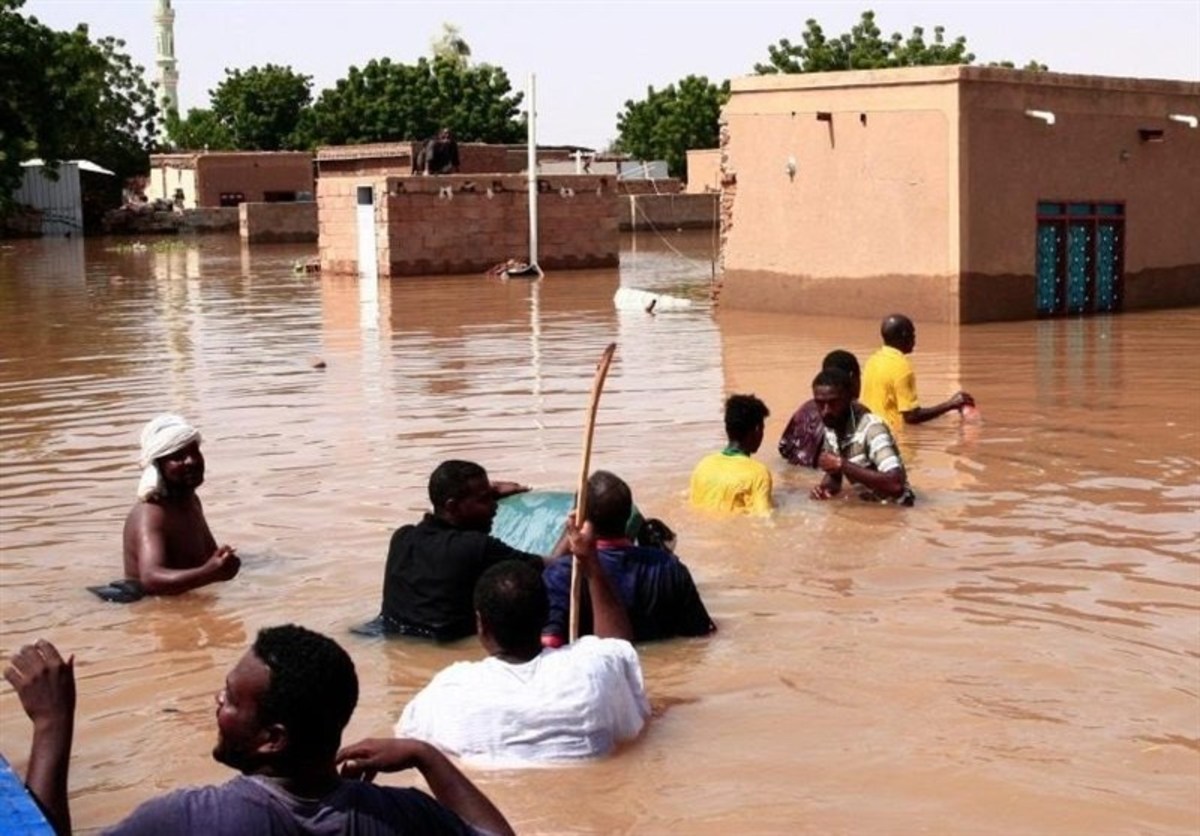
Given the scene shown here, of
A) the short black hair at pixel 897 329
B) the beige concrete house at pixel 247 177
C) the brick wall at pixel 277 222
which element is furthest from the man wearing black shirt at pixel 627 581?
the beige concrete house at pixel 247 177

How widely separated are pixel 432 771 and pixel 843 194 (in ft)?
60.3

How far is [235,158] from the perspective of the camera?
56.1 m

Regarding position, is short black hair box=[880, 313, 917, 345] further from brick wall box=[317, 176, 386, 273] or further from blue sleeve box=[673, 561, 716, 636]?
brick wall box=[317, 176, 386, 273]

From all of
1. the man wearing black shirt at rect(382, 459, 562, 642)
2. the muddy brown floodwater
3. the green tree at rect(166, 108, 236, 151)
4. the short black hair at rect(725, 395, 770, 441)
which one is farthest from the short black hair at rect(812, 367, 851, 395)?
the green tree at rect(166, 108, 236, 151)

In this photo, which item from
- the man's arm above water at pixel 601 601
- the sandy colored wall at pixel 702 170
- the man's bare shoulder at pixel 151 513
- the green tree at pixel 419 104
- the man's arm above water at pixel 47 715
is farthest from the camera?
the green tree at pixel 419 104

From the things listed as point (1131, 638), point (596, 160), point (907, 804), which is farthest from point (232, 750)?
point (596, 160)

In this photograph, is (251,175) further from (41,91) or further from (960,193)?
(960,193)

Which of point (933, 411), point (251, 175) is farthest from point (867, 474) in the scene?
point (251, 175)

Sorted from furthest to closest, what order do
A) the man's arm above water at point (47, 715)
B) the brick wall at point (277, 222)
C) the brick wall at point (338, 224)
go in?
1. the brick wall at point (277, 222)
2. the brick wall at point (338, 224)
3. the man's arm above water at point (47, 715)

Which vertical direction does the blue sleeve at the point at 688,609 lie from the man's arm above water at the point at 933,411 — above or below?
below

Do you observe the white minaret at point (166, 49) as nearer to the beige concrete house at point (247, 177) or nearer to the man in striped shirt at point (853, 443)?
the beige concrete house at point (247, 177)

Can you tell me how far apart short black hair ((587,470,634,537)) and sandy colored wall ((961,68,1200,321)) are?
1446cm

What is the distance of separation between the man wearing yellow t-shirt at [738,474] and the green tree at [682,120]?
59.7 m

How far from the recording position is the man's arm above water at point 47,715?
3.85 metres
